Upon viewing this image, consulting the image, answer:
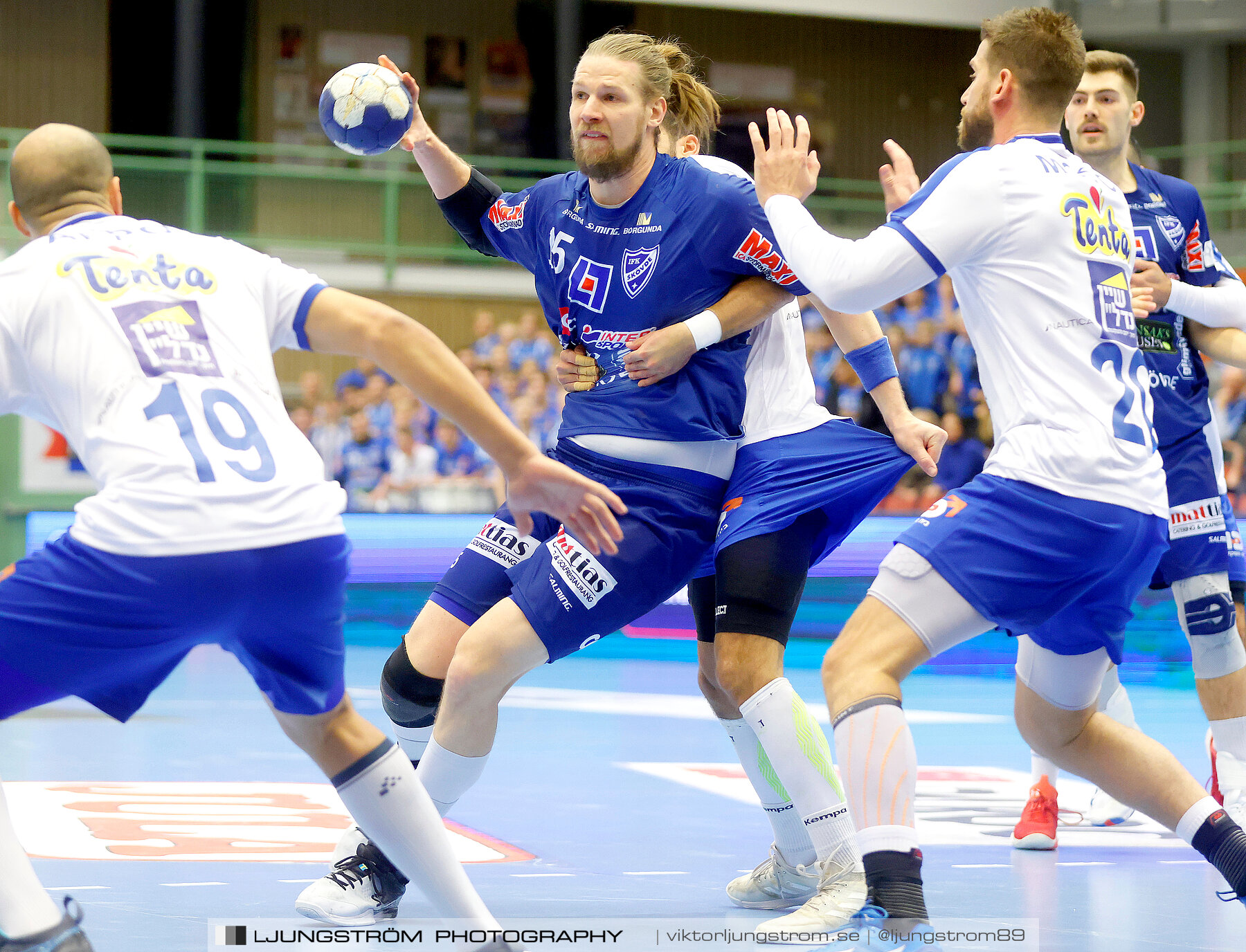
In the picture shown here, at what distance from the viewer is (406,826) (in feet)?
10.7

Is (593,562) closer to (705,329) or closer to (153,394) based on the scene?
(705,329)

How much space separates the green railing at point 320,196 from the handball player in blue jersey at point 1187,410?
1268cm

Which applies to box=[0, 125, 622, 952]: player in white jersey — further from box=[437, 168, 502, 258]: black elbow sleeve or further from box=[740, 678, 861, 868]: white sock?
box=[437, 168, 502, 258]: black elbow sleeve

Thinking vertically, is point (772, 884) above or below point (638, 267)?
below

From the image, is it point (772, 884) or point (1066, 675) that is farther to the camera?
point (772, 884)

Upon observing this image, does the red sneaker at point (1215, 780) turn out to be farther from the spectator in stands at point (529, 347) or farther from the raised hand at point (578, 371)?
the spectator in stands at point (529, 347)

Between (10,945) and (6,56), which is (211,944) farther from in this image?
(6,56)

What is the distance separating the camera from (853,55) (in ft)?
81.6

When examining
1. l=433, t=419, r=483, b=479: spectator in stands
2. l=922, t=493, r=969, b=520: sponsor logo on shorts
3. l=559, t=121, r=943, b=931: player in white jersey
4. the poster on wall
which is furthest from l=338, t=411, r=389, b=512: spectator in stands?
l=922, t=493, r=969, b=520: sponsor logo on shorts

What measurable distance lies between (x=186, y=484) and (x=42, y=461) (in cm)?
1169

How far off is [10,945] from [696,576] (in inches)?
Result: 90.7

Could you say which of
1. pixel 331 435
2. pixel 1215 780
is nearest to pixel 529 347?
pixel 331 435

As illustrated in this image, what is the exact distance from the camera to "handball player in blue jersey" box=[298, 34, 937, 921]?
425cm

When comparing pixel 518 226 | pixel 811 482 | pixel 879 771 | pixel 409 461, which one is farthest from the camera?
pixel 409 461
